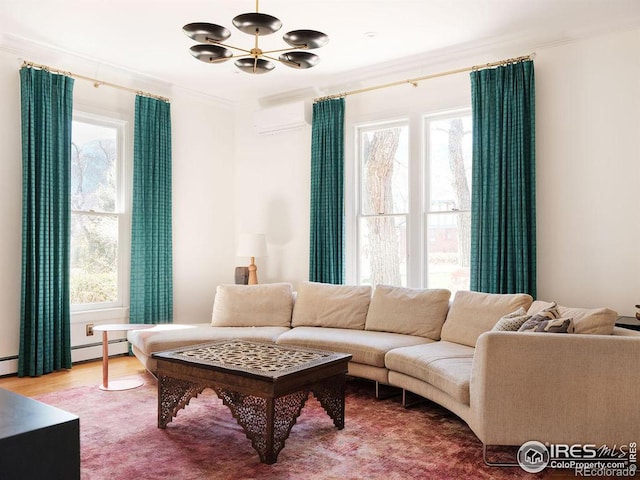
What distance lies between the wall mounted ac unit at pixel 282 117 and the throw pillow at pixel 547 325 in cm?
363

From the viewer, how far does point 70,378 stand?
185 inches

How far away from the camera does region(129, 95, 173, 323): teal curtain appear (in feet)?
18.4

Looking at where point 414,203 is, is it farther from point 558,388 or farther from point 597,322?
point 558,388

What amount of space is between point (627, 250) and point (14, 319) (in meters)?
5.14

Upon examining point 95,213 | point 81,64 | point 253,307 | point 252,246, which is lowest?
point 253,307

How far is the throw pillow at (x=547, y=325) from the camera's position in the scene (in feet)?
9.75

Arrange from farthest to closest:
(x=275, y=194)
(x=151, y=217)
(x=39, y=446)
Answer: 1. (x=275, y=194)
2. (x=151, y=217)
3. (x=39, y=446)

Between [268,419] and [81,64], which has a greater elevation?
[81,64]

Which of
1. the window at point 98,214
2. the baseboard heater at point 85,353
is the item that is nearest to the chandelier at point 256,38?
the window at point 98,214

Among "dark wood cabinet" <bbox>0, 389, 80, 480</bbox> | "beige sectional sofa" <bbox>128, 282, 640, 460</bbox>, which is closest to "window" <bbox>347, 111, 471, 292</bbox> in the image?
"beige sectional sofa" <bbox>128, 282, 640, 460</bbox>

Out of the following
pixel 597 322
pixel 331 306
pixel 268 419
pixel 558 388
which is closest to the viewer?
pixel 558 388

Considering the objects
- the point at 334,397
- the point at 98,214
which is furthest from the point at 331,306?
the point at 98,214

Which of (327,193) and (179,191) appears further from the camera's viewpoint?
(179,191)

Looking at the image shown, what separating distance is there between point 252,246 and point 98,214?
158 cm
